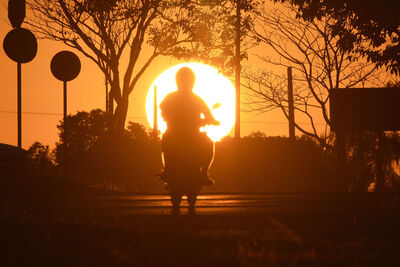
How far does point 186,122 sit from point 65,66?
9.00m

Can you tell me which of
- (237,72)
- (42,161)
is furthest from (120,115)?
(42,161)

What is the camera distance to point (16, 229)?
8250 millimetres

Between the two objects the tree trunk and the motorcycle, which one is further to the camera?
the tree trunk

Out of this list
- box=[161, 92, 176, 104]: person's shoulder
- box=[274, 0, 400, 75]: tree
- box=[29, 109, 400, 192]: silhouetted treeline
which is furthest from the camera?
box=[29, 109, 400, 192]: silhouetted treeline

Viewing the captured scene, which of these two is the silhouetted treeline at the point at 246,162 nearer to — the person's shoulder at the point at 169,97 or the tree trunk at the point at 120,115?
the tree trunk at the point at 120,115

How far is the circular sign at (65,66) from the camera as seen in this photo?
62.3 feet

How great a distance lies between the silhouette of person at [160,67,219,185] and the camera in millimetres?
10609

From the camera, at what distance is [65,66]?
19000mm

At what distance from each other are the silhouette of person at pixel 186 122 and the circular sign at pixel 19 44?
7.59m

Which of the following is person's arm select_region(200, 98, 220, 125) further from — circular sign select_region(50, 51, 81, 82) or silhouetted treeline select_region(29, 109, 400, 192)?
silhouetted treeline select_region(29, 109, 400, 192)

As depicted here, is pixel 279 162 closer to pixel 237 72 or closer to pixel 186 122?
pixel 237 72

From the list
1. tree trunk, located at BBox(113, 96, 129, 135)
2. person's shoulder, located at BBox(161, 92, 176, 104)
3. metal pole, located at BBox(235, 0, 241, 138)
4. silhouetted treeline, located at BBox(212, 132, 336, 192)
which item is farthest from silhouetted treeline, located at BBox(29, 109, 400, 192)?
person's shoulder, located at BBox(161, 92, 176, 104)

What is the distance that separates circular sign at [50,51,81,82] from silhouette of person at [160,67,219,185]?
8679 millimetres

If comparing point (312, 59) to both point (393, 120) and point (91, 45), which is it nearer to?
point (91, 45)
